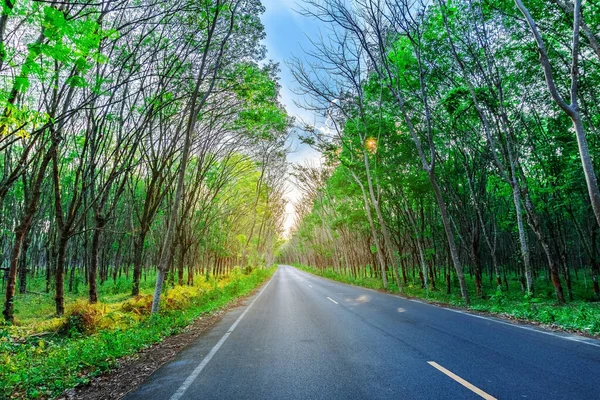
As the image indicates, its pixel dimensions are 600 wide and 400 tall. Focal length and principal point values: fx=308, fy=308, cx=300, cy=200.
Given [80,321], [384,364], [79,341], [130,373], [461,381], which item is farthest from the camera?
[80,321]

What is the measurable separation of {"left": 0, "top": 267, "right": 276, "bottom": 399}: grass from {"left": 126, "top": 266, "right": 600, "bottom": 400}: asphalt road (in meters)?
1.33

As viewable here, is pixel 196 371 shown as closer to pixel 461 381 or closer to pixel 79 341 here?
pixel 79 341

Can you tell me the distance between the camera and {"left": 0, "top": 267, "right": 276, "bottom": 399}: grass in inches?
195

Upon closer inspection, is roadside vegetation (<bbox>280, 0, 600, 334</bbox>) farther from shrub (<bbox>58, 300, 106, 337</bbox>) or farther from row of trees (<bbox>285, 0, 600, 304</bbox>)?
shrub (<bbox>58, 300, 106, 337</bbox>)

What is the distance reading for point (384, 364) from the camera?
5.18 metres

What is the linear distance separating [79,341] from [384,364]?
678 centimetres

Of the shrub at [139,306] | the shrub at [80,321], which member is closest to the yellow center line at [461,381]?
the shrub at [80,321]

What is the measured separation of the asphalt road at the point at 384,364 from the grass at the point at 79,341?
1333mm

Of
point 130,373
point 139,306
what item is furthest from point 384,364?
point 139,306

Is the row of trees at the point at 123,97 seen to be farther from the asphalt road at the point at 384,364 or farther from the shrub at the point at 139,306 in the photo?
the asphalt road at the point at 384,364

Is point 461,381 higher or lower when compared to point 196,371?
higher

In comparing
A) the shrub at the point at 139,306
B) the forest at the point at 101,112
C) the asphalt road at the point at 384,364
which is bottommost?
the shrub at the point at 139,306

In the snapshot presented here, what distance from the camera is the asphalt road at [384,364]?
13.5ft

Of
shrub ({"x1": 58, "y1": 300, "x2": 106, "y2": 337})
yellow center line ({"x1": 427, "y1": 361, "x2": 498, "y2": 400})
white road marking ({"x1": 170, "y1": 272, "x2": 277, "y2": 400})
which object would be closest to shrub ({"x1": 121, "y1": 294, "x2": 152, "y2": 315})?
shrub ({"x1": 58, "y1": 300, "x2": 106, "y2": 337})
